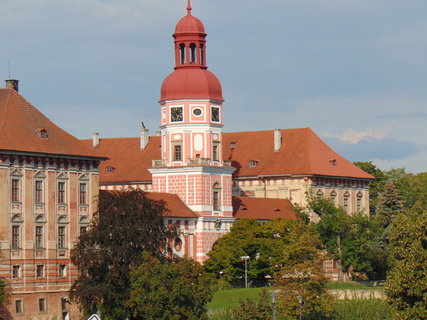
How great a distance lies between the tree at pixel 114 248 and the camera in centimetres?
9025

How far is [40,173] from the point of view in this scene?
100 m

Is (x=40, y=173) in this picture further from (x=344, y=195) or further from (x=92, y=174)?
(x=344, y=195)

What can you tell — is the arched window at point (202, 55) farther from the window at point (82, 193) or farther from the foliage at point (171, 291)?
the foliage at point (171, 291)

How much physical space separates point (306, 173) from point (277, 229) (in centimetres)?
1310

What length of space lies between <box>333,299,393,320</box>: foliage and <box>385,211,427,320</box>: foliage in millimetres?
15285

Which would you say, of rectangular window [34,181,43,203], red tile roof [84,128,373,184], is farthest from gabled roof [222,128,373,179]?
rectangular window [34,181,43,203]

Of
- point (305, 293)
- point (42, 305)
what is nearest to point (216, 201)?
point (42, 305)

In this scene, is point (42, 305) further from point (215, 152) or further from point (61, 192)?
point (215, 152)

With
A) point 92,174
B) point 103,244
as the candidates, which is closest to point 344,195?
point 92,174

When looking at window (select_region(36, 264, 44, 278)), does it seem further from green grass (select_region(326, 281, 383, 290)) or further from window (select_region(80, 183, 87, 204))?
green grass (select_region(326, 281, 383, 290))

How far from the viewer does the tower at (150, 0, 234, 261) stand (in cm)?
12144

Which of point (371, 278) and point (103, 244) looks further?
point (371, 278)

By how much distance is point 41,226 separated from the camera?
100m

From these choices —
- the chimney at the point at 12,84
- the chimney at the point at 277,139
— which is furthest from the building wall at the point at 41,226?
the chimney at the point at 277,139
